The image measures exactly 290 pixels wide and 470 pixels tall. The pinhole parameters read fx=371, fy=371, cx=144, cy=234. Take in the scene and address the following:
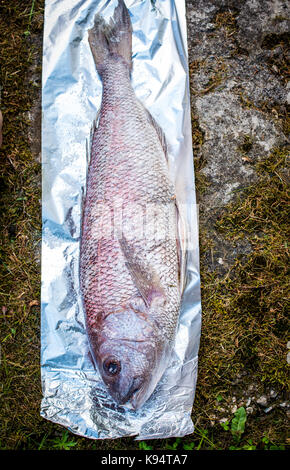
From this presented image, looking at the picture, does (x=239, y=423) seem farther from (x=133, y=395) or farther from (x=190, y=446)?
(x=133, y=395)

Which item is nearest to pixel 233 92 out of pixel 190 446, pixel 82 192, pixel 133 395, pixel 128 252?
pixel 82 192

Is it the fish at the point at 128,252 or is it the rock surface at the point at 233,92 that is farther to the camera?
the rock surface at the point at 233,92

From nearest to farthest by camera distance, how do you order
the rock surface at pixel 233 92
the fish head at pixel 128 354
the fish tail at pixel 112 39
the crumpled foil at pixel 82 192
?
the fish head at pixel 128 354
the crumpled foil at pixel 82 192
the fish tail at pixel 112 39
the rock surface at pixel 233 92

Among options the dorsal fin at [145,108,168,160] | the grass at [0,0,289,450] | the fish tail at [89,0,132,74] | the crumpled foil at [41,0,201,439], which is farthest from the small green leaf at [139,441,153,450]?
the fish tail at [89,0,132,74]

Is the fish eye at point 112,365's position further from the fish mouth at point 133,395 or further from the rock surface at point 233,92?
the rock surface at point 233,92

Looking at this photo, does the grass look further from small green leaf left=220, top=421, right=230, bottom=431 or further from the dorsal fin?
the dorsal fin

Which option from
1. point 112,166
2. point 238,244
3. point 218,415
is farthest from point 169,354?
point 112,166

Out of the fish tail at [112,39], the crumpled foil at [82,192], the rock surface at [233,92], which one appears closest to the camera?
the crumpled foil at [82,192]

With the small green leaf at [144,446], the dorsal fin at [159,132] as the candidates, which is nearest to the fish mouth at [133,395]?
the small green leaf at [144,446]
